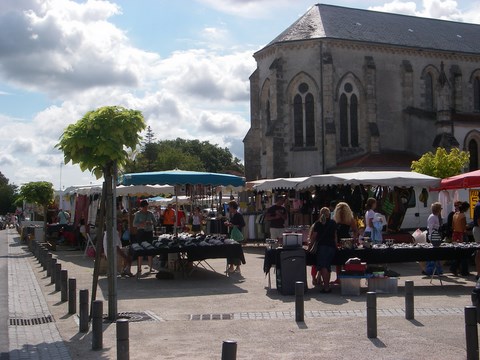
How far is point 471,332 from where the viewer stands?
7.00 meters

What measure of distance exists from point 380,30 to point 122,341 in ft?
138

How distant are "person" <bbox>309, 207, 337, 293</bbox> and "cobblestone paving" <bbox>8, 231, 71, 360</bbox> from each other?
5.20 m

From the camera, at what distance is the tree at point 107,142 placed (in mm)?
10914

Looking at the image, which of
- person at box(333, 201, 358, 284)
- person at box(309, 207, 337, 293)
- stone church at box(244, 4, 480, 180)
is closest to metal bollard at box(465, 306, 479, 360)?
person at box(309, 207, 337, 293)

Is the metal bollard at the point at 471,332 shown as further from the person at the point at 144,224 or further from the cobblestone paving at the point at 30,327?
the person at the point at 144,224

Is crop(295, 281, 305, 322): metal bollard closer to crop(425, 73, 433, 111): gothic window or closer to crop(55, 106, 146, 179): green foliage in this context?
crop(55, 106, 146, 179): green foliage

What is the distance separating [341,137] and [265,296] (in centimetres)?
3098

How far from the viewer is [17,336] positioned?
394 inches

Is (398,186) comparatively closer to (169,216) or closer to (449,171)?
(169,216)

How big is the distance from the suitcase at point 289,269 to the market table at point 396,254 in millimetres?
373

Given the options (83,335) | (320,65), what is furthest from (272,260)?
(320,65)

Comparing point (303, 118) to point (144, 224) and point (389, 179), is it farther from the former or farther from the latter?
point (144, 224)

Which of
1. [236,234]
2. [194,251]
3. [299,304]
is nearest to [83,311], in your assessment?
[299,304]

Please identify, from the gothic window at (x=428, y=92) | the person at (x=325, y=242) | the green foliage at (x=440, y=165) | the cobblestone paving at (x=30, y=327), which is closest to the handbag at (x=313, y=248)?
the person at (x=325, y=242)
